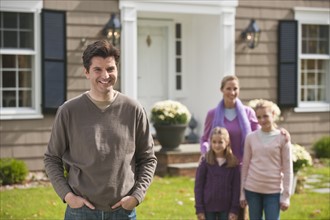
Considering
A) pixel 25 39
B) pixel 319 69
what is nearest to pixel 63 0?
pixel 25 39

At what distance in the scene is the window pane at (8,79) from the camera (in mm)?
10195

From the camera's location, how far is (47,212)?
7297 millimetres

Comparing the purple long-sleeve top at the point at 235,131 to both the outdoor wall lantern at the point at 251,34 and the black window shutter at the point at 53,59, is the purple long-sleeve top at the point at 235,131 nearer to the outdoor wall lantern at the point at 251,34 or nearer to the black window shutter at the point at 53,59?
A: the black window shutter at the point at 53,59

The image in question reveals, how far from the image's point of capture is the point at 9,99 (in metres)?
10.2

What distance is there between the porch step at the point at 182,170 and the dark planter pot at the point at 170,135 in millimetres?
345

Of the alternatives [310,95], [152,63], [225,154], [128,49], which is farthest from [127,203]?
[310,95]

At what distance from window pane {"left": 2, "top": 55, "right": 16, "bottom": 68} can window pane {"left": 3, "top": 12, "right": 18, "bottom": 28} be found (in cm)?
47

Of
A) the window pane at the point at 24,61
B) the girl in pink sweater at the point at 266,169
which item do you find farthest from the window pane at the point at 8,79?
the girl in pink sweater at the point at 266,169

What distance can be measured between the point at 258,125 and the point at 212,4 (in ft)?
19.9

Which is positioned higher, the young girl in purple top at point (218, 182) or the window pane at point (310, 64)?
the window pane at point (310, 64)

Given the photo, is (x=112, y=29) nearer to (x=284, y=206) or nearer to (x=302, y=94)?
(x=302, y=94)

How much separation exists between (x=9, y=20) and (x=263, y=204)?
6.04 metres

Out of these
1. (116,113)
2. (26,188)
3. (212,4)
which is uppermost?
(212,4)

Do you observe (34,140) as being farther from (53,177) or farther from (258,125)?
(53,177)
